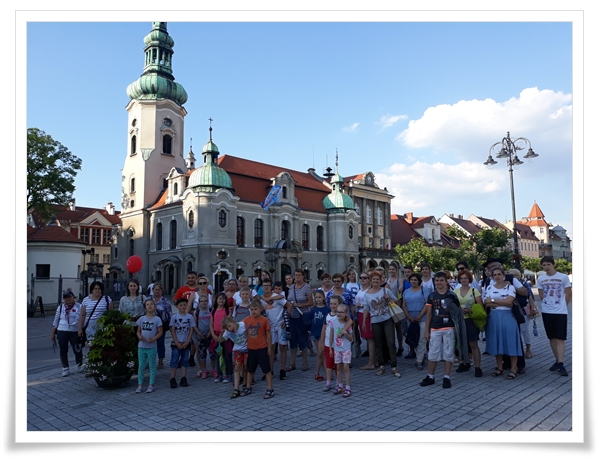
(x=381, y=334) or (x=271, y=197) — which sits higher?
(x=271, y=197)

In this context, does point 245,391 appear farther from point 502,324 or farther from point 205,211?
point 205,211

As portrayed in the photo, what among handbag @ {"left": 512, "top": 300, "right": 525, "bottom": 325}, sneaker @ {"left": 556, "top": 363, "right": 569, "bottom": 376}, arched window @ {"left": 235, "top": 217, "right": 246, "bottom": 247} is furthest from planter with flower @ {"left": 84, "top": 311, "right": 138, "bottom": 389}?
arched window @ {"left": 235, "top": 217, "right": 246, "bottom": 247}

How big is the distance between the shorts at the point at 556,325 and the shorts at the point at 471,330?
112 cm

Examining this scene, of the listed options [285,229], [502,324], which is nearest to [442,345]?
[502,324]

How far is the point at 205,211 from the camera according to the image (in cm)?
3741

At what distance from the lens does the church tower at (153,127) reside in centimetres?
4441

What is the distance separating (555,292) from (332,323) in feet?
Result: 13.2

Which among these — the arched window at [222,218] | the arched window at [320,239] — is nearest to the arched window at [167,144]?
the arched window at [222,218]

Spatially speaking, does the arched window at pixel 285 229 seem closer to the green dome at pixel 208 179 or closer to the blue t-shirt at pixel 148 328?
the green dome at pixel 208 179

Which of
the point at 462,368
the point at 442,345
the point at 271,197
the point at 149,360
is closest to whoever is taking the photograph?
the point at 442,345
